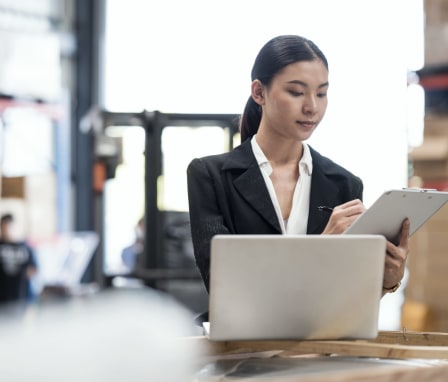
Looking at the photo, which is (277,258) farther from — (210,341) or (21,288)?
(21,288)

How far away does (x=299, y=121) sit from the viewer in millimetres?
1699

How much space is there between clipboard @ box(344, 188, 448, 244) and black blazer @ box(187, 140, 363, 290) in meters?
0.20

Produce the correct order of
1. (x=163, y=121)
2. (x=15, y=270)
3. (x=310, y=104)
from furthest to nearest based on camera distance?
(x=15, y=270)
(x=163, y=121)
(x=310, y=104)

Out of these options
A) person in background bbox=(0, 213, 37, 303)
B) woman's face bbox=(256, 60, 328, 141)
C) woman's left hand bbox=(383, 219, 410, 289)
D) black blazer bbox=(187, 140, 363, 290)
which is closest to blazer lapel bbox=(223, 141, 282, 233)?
black blazer bbox=(187, 140, 363, 290)

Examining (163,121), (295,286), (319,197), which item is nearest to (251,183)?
(319,197)

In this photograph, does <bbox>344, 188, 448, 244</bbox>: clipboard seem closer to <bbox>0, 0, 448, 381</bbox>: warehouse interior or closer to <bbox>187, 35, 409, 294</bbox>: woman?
<bbox>187, 35, 409, 294</bbox>: woman

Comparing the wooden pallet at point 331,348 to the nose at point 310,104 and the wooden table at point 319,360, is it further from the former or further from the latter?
the nose at point 310,104

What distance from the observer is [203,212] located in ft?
5.60

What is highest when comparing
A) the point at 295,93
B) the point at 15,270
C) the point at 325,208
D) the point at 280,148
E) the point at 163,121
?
the point at 163,121

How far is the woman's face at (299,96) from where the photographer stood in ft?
5.52

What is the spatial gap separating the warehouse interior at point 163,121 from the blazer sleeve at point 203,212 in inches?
10.0

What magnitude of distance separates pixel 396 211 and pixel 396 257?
4.3 inches

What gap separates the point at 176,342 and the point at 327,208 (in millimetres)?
950

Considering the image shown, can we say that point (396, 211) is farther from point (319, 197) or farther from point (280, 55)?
A: point (280, 55)
